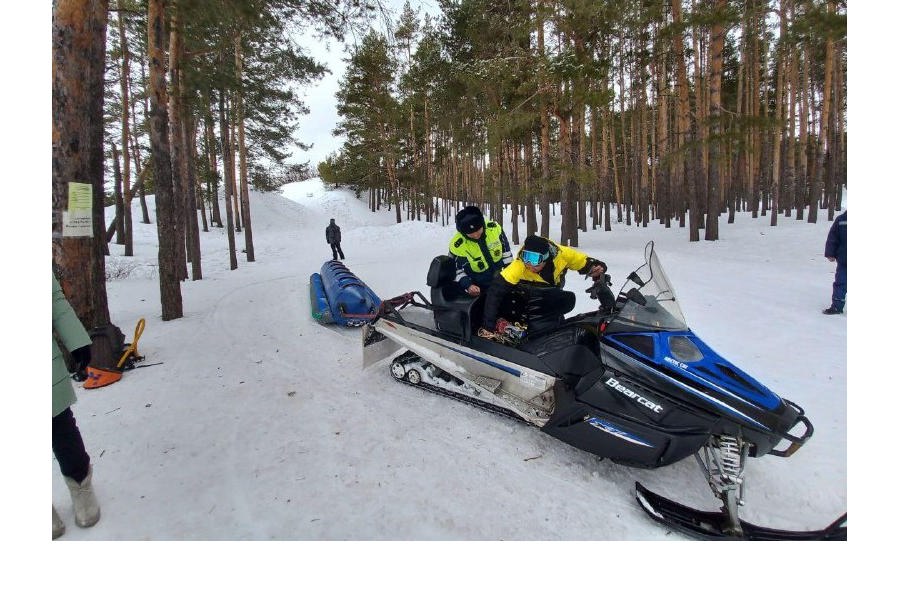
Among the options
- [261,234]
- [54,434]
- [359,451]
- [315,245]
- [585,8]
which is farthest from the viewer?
[261,234]

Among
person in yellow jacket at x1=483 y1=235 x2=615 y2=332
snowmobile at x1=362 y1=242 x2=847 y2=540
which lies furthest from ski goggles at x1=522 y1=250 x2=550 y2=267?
snowmobile at x1=362 y1=242 x2=847 y2=540

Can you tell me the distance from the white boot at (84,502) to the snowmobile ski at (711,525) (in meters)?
2.76

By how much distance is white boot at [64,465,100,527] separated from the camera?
2.00m

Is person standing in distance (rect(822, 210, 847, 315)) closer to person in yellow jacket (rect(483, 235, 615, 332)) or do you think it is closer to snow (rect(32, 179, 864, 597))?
snow (rect(32, 179, 864, 597))

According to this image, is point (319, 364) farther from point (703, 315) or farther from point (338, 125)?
point (338, 125)

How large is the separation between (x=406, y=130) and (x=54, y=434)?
28831mm

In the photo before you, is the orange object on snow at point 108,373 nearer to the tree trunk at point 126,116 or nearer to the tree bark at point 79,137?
the tree bark at point 79,137

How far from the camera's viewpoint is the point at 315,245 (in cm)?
2239

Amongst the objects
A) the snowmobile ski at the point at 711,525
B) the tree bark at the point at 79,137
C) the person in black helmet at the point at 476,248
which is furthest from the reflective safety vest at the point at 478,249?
the tree bark at the point at 79,137

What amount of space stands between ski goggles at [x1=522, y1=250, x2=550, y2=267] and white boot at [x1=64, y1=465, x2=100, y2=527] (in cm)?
284

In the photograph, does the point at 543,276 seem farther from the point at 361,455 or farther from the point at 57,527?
the point at 57,527

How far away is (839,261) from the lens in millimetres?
5203

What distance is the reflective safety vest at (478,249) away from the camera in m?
4.07

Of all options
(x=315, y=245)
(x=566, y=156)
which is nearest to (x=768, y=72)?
(x=566, y=156)
